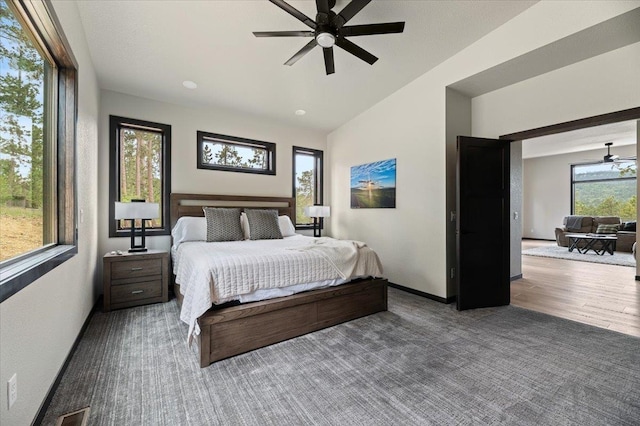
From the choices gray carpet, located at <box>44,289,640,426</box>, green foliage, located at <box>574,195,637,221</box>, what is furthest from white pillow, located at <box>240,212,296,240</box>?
green foliage, located at <box>574,195,637,221</box>

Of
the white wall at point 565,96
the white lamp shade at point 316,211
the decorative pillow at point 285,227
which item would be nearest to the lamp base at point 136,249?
the decorative pillow at point 285,227

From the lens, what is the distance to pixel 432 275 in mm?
3717

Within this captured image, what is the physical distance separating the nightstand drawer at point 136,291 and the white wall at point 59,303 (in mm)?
234

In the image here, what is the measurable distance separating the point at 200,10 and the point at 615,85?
4.07m

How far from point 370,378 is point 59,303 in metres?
2.24

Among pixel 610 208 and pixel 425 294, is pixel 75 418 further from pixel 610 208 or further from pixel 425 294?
pixel 610 208

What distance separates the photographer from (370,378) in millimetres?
1950

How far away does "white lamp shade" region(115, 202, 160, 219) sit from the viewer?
334cm

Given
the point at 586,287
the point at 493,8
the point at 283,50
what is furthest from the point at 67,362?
the point at 586,287

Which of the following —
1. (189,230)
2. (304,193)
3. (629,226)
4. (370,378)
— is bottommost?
(370,378)

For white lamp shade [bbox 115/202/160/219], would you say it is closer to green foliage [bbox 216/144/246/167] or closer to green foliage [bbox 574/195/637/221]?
green foliage [bbox 216/144/246/167]

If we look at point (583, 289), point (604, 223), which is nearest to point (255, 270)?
point (583, 289)

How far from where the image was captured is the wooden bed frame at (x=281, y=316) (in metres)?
2.15

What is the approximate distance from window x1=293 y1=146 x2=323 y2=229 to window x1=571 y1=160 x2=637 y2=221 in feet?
28.1
